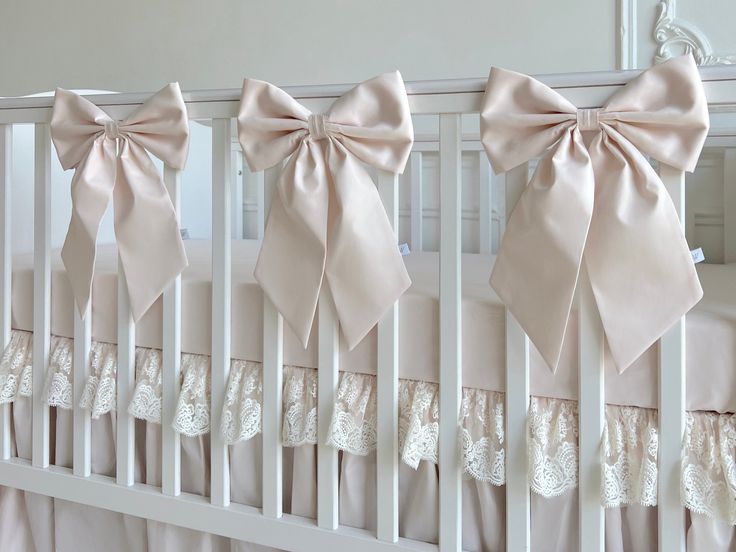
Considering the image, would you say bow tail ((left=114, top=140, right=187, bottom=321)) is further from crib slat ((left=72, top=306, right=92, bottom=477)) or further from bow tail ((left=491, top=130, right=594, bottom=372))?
bow tail ((left=491, top=130, right=594, bottom=372))

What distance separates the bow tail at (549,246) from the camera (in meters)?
0.63

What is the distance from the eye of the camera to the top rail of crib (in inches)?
24.5

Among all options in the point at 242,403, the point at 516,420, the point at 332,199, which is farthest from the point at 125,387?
the point at 516,420

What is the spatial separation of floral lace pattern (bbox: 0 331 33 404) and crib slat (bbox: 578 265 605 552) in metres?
0.81

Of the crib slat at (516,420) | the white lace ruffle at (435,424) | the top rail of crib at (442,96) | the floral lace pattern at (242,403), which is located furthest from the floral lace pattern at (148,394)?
the crib slat at (516,420)

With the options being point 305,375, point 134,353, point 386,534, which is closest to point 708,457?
point 386,534

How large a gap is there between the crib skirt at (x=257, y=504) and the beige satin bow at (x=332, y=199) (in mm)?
214

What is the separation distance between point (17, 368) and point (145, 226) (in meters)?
0.36

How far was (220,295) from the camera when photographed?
834 millimetres

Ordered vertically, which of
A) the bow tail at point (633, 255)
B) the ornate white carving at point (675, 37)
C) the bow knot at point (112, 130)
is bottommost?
the bow tail at point (633, 255)

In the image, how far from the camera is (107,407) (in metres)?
0.90

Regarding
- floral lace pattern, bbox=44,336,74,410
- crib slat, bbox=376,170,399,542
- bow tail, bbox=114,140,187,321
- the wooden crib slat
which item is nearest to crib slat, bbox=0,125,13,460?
floral lace pattern, bbox=44,336,74,410

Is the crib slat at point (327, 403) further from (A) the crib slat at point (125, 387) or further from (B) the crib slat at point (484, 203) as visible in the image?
(B) the crib slat at point (484, 203)

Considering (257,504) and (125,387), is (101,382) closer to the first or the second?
(125,387)
